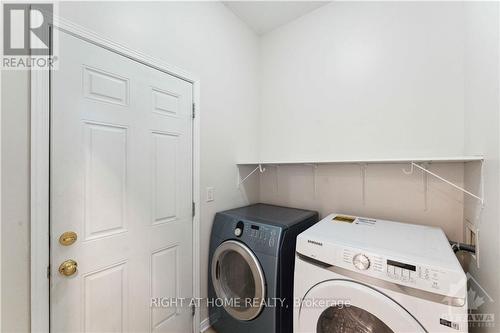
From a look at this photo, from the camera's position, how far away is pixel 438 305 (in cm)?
83

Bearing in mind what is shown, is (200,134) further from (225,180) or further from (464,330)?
(464,330)

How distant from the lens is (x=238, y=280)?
1.65 m

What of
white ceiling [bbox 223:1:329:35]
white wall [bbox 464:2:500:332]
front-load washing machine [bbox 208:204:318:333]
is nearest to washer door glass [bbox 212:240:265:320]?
front-load washing machine [bbox 208:204:318:333]

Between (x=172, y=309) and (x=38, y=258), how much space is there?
94 cm

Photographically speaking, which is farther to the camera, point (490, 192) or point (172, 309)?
point (172, 309)

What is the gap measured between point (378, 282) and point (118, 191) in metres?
1.44

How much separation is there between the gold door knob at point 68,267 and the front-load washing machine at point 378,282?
1.17 meters

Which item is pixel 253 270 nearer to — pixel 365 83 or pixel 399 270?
pixel 399 270

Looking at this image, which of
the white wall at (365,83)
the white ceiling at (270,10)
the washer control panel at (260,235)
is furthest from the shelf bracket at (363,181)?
the white ceiling at (270,10)

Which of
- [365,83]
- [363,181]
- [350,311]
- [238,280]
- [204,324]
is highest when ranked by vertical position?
[365,83]

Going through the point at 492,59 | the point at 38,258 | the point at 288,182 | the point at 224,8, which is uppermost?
the point at 224,8

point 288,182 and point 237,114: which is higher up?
point 237,114

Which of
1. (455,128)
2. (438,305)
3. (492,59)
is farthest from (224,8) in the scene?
(438,305)

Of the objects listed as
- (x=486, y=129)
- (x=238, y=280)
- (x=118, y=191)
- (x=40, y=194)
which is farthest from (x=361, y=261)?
(x=40, y=194)
